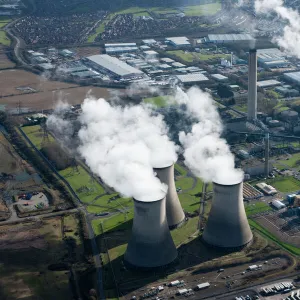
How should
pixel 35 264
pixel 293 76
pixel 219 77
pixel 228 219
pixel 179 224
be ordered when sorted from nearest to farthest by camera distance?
pixel 228 219 < pixel 35 264 < pixel 179 224 < pixel 293 76 < pixel 219 77

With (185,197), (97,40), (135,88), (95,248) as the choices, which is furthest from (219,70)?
(95,248)

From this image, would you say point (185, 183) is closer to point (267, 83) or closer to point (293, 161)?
point (293, 161)

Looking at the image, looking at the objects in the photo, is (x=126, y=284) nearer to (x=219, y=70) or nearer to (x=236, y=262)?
(x=236, y=262)

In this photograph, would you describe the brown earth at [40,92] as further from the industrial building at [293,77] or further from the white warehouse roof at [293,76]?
the white warehouse roof at [293,76]

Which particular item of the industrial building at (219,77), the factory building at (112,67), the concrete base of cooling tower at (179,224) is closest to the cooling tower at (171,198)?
the concrete base of cooling tower at (179,224)

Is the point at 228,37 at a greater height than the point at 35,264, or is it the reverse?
the point at 35,264

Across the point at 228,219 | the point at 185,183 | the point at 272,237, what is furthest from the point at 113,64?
the point at 228,219
